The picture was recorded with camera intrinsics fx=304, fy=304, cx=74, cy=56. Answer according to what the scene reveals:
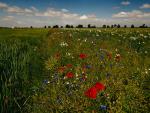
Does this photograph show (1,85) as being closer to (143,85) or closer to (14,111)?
(14,111)

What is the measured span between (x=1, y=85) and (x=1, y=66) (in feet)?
3.15

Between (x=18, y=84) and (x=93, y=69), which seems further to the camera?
(x=93, y=69)

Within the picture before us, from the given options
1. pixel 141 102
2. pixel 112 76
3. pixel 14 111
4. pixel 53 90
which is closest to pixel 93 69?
pixel 112 76

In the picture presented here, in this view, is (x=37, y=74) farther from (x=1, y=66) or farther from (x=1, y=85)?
(x=1, y=85)

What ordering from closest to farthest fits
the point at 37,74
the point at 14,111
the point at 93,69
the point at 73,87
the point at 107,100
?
the point at 107,100 < the point at 14,111 < the point at 73,87 < the point at 93,69 < the point at 37,74

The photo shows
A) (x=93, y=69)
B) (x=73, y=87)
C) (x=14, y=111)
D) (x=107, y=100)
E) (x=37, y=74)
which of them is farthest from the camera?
(x=37, y=74)

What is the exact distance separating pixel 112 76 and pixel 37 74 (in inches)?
154

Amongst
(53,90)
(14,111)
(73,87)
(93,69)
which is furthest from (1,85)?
(93,69)

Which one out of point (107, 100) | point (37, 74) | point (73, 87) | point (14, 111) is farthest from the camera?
point (37, 74)

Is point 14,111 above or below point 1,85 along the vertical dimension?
below

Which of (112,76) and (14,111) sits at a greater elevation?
(112,76)

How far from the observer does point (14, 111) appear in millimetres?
6184

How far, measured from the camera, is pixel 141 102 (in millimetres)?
6195

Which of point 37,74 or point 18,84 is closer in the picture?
point 18,84
